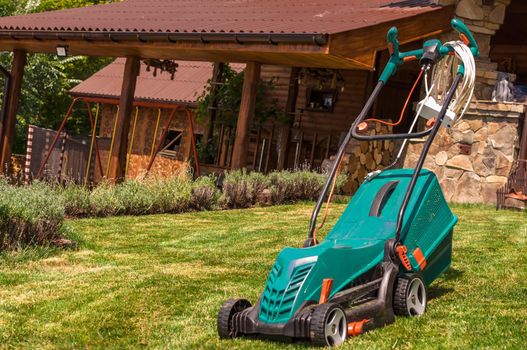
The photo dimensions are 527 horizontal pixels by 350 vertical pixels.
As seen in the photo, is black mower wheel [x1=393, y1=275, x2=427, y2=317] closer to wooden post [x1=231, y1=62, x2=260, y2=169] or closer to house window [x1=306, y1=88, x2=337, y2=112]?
wooden post [x1=231, y1=62, x2=260, y2=169]

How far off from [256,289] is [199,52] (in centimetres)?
871

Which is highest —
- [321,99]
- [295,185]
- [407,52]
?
[321,99]

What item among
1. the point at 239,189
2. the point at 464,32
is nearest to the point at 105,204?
the point at 239,189

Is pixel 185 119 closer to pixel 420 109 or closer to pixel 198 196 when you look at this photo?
pixel 198 196

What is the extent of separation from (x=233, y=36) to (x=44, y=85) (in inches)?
825

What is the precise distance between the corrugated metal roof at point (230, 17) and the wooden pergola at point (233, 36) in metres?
0.02

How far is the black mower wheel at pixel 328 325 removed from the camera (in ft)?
17.2

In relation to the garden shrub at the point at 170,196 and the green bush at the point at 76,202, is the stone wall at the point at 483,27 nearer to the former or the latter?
the garden shrub at the point at 170,196

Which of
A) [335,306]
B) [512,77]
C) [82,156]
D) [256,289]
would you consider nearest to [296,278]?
[335,306]

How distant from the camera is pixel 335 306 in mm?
5352

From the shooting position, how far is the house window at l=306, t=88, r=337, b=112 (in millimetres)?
19773

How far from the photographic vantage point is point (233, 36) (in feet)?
45.9

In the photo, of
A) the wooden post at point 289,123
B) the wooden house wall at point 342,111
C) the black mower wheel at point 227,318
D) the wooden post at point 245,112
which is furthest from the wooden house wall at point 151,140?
the black mower wheel at point 227,318

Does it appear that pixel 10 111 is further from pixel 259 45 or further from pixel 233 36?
pixel 259 45
